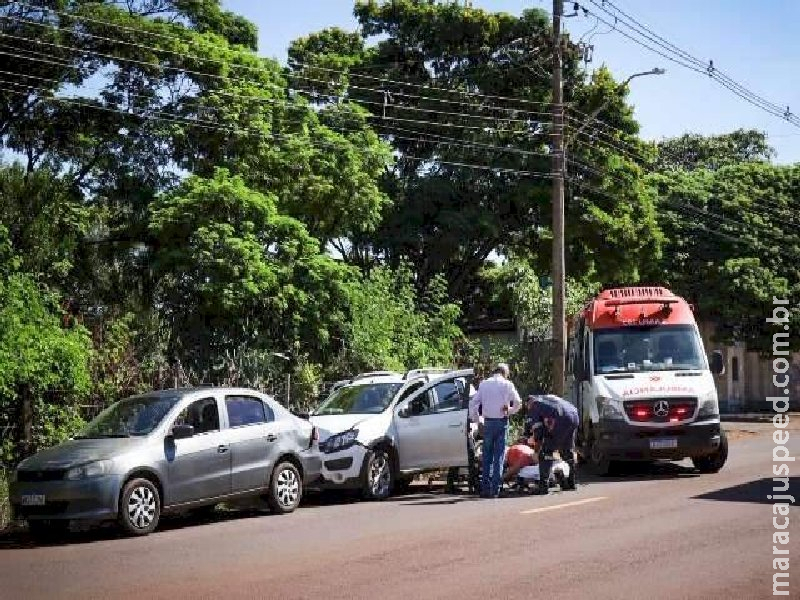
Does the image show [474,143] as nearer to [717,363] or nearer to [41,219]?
[41,219]

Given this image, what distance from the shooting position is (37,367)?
54.1 feet

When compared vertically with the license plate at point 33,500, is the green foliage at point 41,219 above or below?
above

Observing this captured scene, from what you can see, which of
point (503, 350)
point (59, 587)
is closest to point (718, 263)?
point (503, 350)

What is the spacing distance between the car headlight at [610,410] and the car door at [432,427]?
250 centimetres

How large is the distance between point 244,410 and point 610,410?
673 cm

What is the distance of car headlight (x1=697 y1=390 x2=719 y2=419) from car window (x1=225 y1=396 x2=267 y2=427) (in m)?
7.57

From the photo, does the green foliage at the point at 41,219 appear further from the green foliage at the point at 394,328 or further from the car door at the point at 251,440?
the car door at the point at 251,440

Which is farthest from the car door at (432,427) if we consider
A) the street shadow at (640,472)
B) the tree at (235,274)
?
the tree at (235,274)

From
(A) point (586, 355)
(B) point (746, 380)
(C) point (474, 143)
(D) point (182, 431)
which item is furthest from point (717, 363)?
(B) point (746, 380)

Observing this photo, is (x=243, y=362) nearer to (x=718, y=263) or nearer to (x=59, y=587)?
(x=59, y=587)

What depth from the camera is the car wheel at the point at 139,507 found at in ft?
45.0

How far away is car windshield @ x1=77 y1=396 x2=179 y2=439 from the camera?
579 inches

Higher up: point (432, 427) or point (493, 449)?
point (432, 427)

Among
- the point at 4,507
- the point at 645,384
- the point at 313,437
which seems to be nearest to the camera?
the point at 4,507
